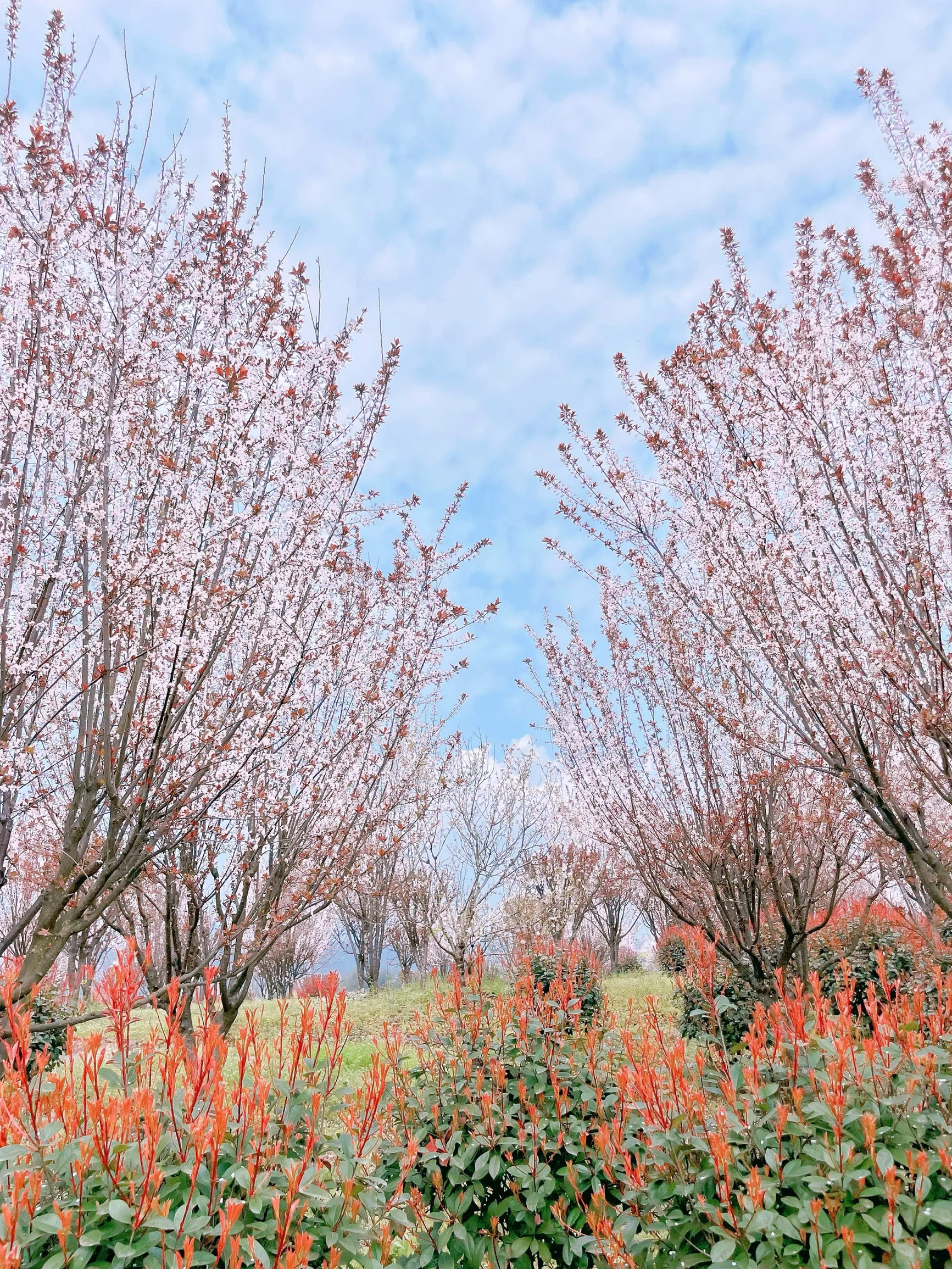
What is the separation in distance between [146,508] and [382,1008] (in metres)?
13.3

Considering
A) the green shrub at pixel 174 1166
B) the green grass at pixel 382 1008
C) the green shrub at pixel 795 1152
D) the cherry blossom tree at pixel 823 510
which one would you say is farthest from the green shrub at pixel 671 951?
the green shrub at pixel 174 1166

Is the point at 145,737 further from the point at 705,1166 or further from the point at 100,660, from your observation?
the point at 705,1166

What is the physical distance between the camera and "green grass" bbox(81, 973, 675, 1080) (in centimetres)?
1001

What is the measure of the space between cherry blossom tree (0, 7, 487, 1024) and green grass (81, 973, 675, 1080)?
571 centimetres

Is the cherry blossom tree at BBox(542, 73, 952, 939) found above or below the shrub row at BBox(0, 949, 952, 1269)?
above

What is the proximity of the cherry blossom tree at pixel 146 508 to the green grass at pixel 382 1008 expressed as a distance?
5.71 m

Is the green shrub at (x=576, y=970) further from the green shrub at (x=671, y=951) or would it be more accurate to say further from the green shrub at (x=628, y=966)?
the green shrub at (x=628, y=966)

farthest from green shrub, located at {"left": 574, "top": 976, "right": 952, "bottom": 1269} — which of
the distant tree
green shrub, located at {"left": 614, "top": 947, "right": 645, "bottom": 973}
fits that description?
green shrub, located at {"left": 614, "top": 947, "right": 645, "bottom": 973}

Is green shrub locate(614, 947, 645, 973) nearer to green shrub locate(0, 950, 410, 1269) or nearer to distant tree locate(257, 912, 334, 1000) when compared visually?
distant tree locate(257, 912, 334, 1000)

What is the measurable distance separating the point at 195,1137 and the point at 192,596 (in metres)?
2.46

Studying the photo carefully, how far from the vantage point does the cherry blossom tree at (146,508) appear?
357 cm

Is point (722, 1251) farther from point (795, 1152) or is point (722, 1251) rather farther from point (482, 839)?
point (482, 839)

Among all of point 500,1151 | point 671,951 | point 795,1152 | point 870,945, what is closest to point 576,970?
point 500,1151

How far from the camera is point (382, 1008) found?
47.4 feet
